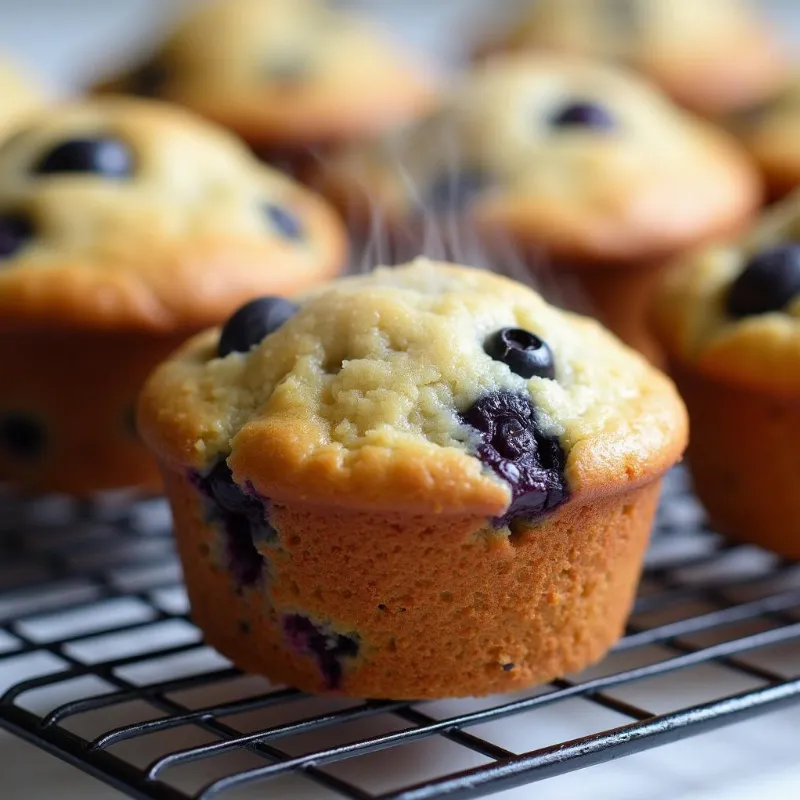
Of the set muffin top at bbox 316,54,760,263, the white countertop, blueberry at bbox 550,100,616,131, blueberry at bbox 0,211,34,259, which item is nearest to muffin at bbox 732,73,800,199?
muffin top at bbox 316,54,760,263

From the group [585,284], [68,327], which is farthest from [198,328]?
[585,284]

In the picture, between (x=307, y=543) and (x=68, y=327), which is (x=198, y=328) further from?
(x=307, y=543)

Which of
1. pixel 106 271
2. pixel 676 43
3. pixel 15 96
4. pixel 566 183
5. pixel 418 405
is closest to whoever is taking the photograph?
pixel 418 405

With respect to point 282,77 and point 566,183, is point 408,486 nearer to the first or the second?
point 566,183

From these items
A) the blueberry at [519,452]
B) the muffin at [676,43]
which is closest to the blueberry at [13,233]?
the blueberry at [519,452]

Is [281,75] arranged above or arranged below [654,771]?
above

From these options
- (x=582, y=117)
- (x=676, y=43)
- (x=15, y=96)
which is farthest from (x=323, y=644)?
(x=676, y=43)
